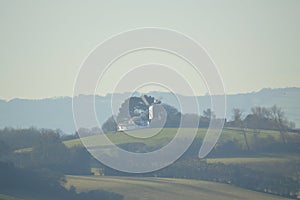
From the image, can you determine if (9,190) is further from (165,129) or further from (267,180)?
(165,129)

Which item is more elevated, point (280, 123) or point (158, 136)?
point (280, 123)

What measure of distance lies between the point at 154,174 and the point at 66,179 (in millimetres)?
13844

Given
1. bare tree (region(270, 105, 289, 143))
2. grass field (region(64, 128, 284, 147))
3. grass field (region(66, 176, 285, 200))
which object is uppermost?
bare tree (region(270, 105, 289, 143))

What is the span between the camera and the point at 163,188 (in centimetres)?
8194

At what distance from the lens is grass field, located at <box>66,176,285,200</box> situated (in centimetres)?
7875

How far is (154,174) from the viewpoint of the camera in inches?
3649

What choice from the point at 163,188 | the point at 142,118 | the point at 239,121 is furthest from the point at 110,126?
the point at 163,188

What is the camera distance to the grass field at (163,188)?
7875 cm

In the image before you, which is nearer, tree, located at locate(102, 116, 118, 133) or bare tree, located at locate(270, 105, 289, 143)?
bare tree, located at locate(270, 105, 289, 143)

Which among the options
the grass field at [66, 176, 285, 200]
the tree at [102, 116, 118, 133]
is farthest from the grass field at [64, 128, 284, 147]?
the grass field at [66, 176, 285, 200]

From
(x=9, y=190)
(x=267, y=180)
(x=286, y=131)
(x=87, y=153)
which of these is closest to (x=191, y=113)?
(x=286, y=131)

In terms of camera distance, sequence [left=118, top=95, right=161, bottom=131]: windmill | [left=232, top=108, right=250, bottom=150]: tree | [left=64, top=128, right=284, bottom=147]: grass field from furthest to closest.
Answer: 1. [left=118, top=95, right=161, bottom=131]: windmill
2. [left=232, top=108, right=250, bottom=150]: tree
3. [left=64, top=128, right=284, bottom=147]: grass field

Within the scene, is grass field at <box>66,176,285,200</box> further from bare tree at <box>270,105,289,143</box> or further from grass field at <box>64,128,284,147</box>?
bare tree at <box>270,105,289,143</box>

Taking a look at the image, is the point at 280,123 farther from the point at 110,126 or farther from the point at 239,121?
the point at 110,126
